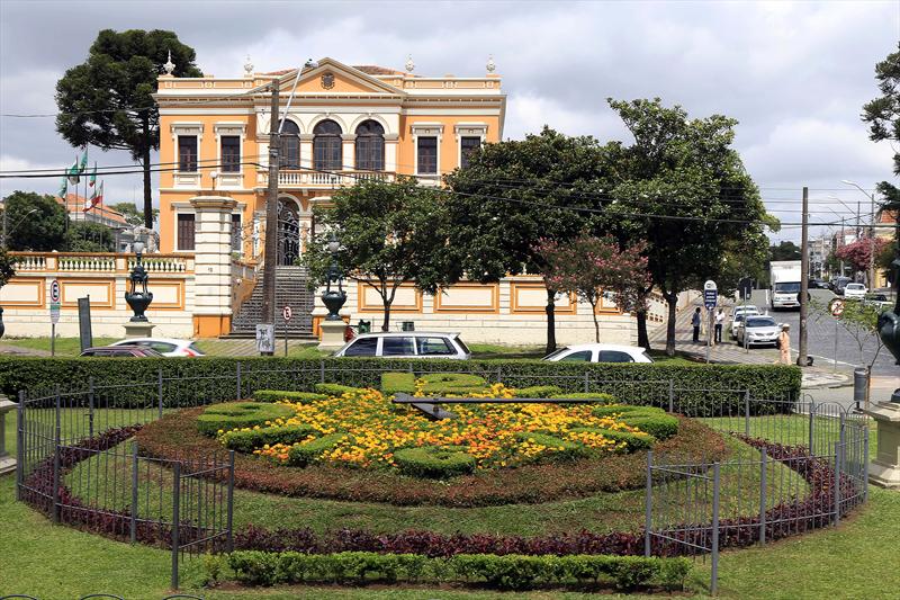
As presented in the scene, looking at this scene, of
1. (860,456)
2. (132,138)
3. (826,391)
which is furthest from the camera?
(132,138)

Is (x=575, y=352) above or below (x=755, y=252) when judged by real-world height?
below

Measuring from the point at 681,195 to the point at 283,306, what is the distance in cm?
1893

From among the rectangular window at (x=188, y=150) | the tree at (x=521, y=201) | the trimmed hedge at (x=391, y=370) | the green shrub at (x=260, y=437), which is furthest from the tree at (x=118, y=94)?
the green shrub at (x=260, y=437)

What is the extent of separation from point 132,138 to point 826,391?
47.6m

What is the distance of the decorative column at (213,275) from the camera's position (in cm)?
3588

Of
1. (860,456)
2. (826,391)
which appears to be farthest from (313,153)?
(860,456)

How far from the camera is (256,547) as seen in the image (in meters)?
9.98

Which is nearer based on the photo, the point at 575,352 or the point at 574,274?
the point at 575,352

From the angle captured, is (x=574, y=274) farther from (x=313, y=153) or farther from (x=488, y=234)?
(x=313, y=153)

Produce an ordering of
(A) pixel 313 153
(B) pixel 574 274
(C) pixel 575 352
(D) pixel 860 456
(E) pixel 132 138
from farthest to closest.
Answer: (E) pixel 132 138 < (A) pixel 313 153 < (B) pixel 574 274 < (C) pixel 575 352 < (D) pixel 860 456

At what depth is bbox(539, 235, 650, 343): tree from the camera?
29969 millimetres

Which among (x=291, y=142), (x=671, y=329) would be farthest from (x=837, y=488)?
(x=291, y=142)

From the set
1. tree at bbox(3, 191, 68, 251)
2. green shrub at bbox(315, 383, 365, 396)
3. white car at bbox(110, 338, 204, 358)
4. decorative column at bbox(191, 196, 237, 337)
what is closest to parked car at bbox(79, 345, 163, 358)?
white car at bbox(110, 338, 204, 358)

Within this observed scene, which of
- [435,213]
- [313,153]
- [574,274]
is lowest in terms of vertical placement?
[574,274]
